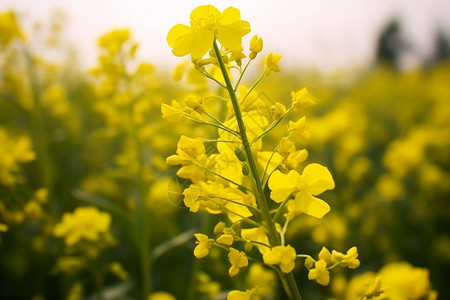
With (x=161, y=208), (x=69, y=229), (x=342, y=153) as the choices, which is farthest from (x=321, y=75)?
(x=69, y=229)

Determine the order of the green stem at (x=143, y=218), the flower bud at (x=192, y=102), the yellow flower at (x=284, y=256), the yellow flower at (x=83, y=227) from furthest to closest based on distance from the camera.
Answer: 1. the green stem at (x=143, y=218)
2. the yellow flower at (x=83, y=227)
3. the flower bud at (x=192, y=102)
4. the yellow flower at (x=284, y=256)

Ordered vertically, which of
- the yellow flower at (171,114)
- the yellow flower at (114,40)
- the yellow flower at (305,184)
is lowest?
the yellow flower at (305,184)

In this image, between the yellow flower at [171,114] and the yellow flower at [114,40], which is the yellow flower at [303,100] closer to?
the yellow flower at [171,114]

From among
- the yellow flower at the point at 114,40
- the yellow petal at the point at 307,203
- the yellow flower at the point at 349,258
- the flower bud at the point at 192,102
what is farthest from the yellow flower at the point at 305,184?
the yellow flower at the point at 114,40

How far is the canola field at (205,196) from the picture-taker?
979 millimetres

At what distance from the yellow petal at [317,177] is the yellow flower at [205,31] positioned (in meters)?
0.32

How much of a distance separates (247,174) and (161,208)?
2141mm

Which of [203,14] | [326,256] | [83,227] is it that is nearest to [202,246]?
[326,256]

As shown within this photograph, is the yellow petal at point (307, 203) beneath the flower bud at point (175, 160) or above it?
beneath

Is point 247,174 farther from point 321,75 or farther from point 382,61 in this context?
point 382,61

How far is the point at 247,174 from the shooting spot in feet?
3.14

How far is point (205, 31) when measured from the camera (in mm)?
942

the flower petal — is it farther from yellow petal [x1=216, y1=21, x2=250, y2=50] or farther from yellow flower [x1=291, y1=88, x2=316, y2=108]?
yellow flower [x1=291, y1=88, x2=316, y2=108]

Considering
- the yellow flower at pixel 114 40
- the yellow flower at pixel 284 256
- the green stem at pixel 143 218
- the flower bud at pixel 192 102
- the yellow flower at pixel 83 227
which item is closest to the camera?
the yellow flower at pixel 284 256
